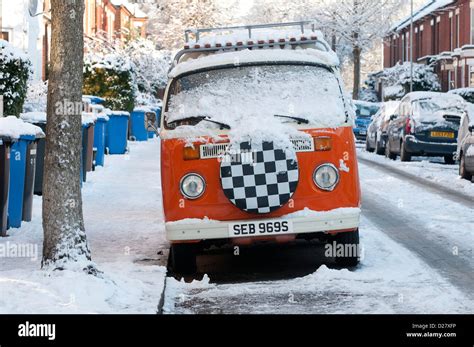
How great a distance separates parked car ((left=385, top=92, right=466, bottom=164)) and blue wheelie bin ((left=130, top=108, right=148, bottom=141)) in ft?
37.3

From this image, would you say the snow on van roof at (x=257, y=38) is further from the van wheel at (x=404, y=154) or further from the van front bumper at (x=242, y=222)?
the van wheel at (x=404, y=154)

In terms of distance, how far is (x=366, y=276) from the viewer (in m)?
9.38

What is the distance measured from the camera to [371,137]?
33188mm

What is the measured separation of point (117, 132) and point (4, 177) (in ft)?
49.5

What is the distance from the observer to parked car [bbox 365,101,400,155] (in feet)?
98.4

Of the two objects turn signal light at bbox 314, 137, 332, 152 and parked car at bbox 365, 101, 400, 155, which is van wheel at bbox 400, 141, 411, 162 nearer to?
parked car at bbox 365, 101, 400, 155

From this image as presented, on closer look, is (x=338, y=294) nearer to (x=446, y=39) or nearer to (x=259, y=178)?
(x=259, y=178)

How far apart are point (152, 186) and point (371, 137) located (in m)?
15.9

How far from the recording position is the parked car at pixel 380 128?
98.4 feet

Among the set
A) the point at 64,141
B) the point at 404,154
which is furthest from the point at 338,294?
the point at 404,154

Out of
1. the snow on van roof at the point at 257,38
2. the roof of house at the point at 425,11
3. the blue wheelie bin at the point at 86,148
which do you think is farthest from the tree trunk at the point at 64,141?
the roof of house at the point at 425,11

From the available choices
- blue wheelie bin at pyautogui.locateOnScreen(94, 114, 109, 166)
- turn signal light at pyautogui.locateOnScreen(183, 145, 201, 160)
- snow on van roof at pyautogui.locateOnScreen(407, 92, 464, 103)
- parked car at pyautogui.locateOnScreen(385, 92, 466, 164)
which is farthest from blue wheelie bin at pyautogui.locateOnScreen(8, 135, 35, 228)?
snow on van roof at pyautogui.locateOnScreen(407, 92, 464, 103)
